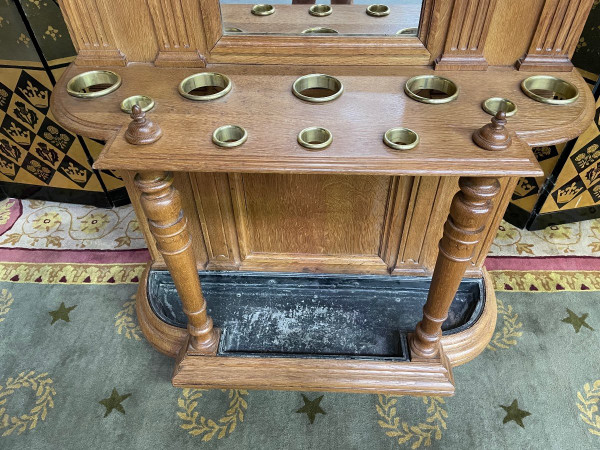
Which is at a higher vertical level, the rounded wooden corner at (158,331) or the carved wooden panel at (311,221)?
the carved wooden panel at (311,221)

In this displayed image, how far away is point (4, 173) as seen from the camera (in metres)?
1.99

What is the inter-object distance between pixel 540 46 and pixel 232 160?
75 cm

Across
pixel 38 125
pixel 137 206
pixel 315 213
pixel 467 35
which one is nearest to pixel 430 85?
pixel 467 35

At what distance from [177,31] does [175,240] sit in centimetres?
49

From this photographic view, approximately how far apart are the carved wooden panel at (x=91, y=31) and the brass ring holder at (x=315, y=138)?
0.52 m

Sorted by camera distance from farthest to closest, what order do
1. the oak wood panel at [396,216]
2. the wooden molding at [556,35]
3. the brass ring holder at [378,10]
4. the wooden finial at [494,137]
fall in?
the oak wood panel at [396,216] < the brass ring holder at [378,10] < the wooden molding at [556,35] < the wooden finial at [494,137]

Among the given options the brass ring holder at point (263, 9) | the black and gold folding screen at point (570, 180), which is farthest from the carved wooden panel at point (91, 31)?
the black and gold folding screen at point (570, 180)

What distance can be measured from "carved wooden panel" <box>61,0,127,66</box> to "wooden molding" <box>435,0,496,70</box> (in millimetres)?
773

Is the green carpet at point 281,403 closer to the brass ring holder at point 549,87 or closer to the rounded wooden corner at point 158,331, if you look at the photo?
the rounded wooden corner at point 158,331

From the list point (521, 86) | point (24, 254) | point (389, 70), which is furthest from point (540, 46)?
point (24, 254)

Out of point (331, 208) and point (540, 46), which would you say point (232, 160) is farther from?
point (540, 46)

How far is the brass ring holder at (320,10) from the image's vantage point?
3.81 feet

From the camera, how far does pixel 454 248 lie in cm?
106

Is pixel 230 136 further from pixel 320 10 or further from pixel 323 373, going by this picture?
pixel 323 373
